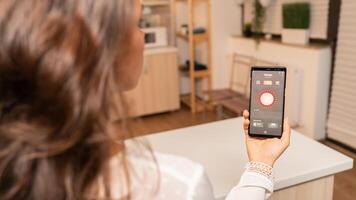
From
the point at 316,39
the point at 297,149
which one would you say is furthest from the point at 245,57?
the point at 297,149

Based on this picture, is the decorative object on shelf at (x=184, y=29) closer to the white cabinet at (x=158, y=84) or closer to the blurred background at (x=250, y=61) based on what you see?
the blurred background at (x=250, y=61)

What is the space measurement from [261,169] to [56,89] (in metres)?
0.50

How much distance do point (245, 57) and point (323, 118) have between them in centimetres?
106

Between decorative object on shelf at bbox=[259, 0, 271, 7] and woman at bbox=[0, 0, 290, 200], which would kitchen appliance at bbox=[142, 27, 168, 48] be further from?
woman at bbox=[0, 0, 290, 200]

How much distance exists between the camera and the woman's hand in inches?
30.7

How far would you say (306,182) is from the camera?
0.99 m

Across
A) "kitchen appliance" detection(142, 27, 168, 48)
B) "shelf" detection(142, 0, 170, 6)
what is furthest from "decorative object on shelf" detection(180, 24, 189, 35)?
"shelf" detection(142, 0, 170, 6)

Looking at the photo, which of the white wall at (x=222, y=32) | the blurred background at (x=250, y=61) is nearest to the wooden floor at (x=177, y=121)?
the blurred background at (x=250, y=61)

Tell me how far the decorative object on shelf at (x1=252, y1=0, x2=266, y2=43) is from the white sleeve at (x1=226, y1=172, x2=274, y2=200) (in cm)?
281

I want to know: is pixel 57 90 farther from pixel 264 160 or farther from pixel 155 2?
pixel 155 2

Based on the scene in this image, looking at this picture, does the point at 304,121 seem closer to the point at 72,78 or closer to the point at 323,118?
the point at 323,118

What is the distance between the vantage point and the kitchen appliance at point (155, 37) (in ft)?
12.1

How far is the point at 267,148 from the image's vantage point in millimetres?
811

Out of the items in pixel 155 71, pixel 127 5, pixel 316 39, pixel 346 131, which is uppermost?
pixel 127 5
